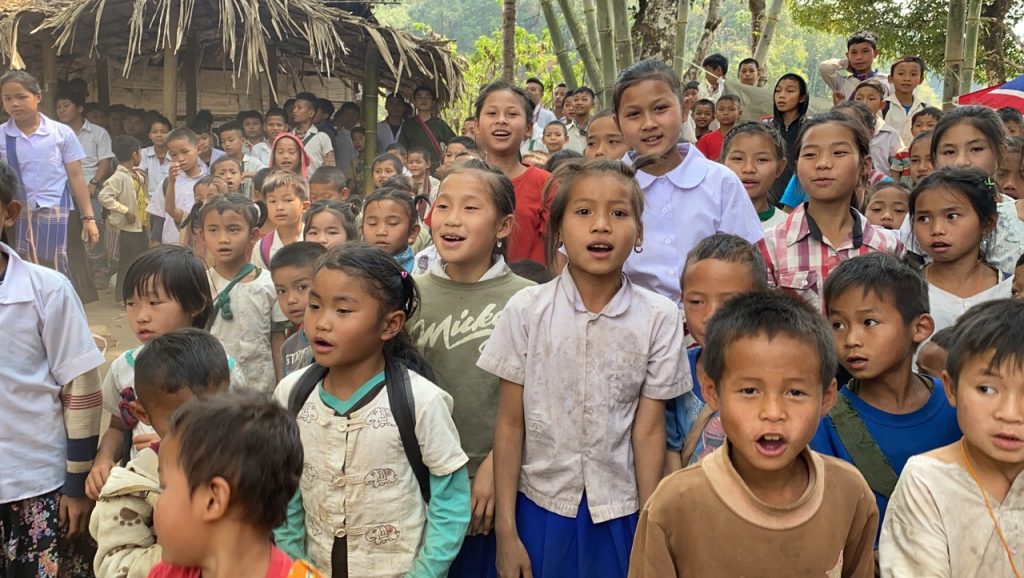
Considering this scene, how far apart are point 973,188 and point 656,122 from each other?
44.0 inches

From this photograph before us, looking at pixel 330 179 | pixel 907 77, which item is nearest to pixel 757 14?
pixel 907 77

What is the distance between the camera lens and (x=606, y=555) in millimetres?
2281

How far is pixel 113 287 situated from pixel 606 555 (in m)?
9.08

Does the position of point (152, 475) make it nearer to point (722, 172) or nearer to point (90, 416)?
point (90, 416)

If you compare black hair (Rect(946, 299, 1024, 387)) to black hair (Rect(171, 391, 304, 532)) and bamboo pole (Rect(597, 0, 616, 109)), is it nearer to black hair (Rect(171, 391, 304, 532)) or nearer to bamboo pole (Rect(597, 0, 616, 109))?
black hair (Rect(171, 391, 304, 532))

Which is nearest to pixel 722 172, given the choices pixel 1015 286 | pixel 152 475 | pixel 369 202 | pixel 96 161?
pixel 1015 286

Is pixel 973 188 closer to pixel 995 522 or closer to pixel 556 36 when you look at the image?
pixel 995 522

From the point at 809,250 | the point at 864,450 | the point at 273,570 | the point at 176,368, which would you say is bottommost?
the point at 273,570

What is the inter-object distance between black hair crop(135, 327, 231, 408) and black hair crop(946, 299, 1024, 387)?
1858 millimetres

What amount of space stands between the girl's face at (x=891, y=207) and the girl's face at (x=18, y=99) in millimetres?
5721

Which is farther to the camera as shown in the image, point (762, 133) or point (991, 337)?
point (762, 133)

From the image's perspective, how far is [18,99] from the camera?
20.3 feet

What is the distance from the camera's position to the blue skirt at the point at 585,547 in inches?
89.4

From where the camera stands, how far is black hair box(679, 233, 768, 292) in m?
2.48
